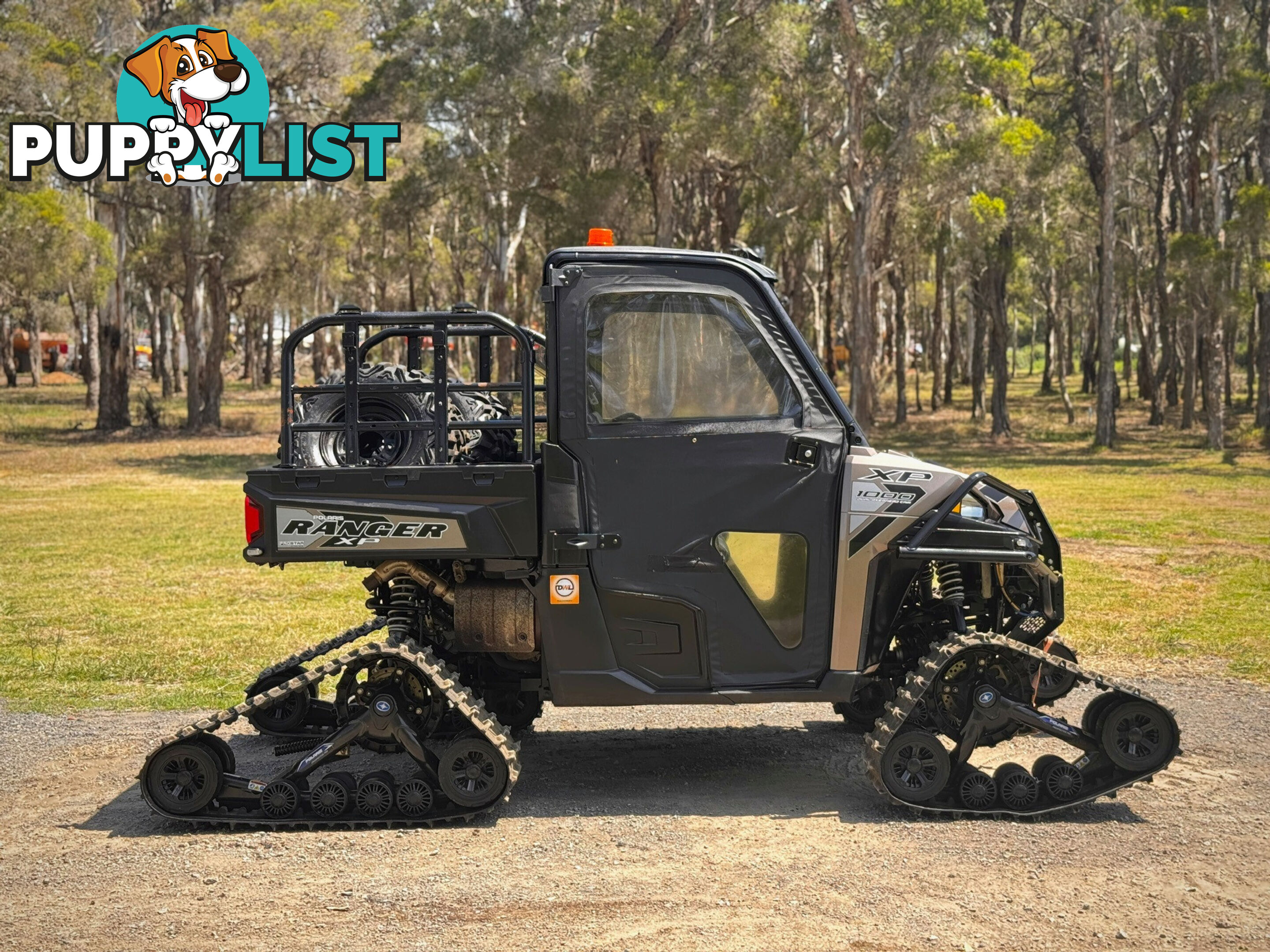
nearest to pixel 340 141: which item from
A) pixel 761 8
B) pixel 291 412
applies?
pixel 761 8

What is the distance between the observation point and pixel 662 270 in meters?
6.70

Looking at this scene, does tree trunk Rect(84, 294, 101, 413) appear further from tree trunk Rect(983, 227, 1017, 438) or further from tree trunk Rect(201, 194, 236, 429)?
tree trunk Rect(983, 227, 1017, 438)

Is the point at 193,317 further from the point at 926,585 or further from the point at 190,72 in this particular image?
the point at 926,585

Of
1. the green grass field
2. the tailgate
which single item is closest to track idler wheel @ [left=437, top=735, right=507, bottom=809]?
the tailgate

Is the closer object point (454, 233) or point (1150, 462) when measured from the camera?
point (1150, 462)

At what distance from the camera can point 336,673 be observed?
6453 mm


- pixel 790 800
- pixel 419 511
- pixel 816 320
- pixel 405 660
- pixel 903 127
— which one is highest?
pixel 903 127

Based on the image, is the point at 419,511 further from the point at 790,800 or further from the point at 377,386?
the point at 790,800

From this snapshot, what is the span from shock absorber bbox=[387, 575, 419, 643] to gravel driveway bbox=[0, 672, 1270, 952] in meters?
1.07

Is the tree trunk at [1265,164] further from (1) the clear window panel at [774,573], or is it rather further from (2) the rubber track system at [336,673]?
Answer: (2) the rubber track system at [336,673]

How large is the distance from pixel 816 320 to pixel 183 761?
1963 inches

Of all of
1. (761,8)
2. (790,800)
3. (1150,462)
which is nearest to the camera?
(790,800)

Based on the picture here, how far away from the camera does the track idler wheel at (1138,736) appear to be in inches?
261

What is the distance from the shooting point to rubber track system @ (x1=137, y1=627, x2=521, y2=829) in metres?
6.43
